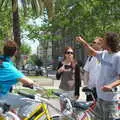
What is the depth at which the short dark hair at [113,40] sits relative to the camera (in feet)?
18.2

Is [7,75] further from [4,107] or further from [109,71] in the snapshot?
[109,71]

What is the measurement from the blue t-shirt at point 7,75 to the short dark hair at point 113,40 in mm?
1187

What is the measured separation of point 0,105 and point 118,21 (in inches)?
988

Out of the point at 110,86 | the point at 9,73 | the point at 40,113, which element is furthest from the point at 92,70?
the point at 9,73

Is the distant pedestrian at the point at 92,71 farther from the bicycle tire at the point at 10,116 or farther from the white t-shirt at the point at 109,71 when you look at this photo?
the bicycle tire at the point at 10,116

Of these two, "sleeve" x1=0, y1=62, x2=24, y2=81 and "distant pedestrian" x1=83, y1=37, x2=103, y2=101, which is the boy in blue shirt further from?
"distant pedestrian" x1=83, y1=37, x2=103, y2=101

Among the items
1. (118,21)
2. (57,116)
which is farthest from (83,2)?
(57,116)

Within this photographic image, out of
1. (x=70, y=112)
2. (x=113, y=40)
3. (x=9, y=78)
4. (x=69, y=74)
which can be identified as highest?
(x=113, y=40)

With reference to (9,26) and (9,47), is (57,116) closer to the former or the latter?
(9,47)

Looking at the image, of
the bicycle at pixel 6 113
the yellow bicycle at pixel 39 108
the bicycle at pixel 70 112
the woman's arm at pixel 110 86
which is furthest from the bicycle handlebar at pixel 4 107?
the woman's arm at pixel 110 86

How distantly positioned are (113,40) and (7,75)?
136 centimetres

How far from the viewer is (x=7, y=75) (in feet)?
17.1

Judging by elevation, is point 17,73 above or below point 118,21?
below

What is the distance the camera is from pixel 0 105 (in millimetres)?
5105
